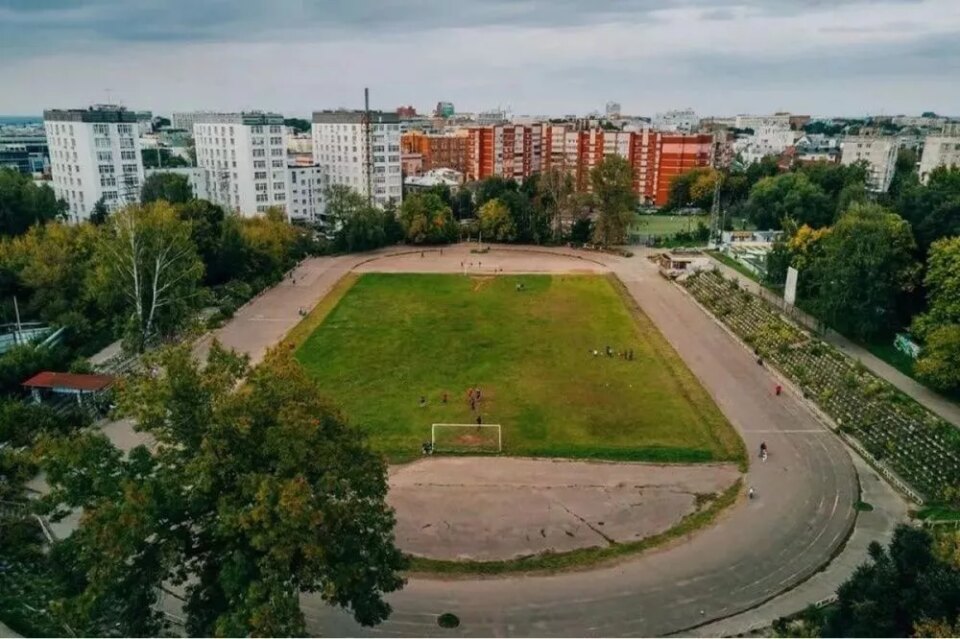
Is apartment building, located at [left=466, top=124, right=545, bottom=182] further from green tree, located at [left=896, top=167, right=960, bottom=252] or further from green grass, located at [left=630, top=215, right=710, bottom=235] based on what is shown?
green tree, located at [left=896, top=167, right=960, bottom=252]

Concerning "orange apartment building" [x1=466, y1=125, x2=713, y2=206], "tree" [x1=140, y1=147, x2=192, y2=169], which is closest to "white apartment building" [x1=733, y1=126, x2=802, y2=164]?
"orange apartment building" [x1=466, y1=125, x2=713, y2=206]

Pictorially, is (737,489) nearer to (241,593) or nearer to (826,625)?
(826,625)

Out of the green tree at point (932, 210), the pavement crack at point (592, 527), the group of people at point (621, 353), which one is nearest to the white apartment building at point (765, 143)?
the green tree at point (932, 210)

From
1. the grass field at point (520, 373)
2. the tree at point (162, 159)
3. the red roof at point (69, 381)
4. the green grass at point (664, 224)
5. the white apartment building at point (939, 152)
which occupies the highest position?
the white apartment building at point (939, 152)

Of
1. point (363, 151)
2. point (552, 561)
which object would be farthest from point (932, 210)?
point (363, 151)

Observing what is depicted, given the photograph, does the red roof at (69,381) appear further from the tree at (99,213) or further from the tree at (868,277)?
the tree at (868,277)

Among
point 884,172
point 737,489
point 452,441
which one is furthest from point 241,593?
point 884,172

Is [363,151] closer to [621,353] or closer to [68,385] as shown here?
[621,353]
